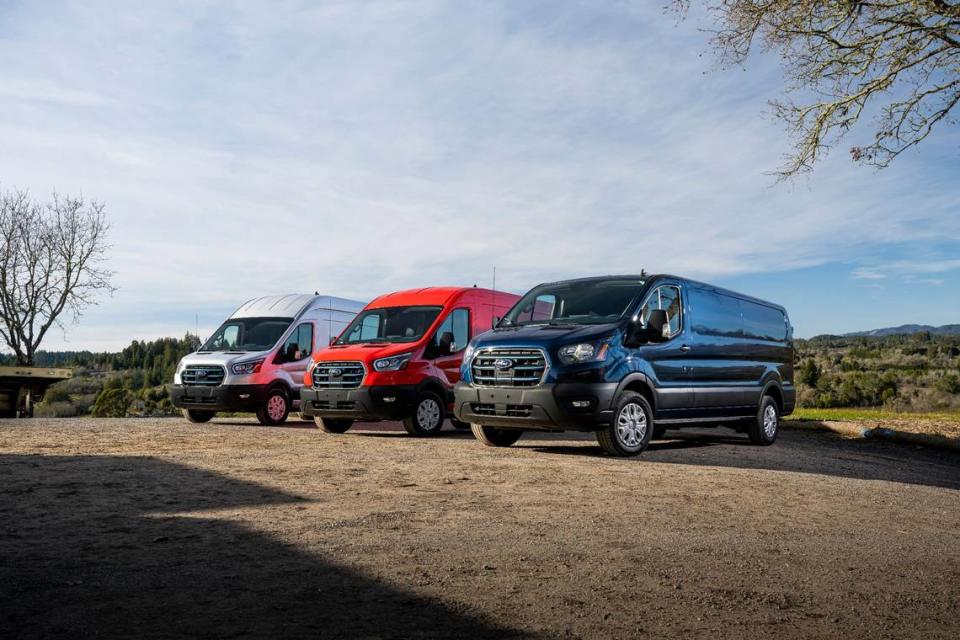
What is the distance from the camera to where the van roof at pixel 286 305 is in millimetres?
18391

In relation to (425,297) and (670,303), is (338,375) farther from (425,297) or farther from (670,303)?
(670,303)

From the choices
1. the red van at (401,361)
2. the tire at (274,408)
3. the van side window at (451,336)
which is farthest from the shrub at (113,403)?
the van side window at (451,336)

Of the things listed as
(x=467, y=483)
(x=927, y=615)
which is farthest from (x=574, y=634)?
(x=467, y=483)

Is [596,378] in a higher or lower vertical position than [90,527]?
higher

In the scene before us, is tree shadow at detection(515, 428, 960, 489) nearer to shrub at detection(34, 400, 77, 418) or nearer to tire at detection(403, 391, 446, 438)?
tire at detection(403, 391, 446, 438)

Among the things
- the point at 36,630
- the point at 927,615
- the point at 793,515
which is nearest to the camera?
the point at 36,630

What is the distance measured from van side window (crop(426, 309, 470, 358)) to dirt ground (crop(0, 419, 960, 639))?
4.07 meters

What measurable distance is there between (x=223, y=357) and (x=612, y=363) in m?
9.43

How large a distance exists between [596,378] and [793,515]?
12.3 feet

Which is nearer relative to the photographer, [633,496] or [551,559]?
[551,559]

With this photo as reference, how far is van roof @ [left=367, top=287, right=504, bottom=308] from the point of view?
15.5 metres

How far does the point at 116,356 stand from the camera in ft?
339

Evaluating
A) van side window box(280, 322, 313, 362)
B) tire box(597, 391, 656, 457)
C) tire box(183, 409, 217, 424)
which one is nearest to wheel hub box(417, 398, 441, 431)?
tire box(597, 391, 656, 457)

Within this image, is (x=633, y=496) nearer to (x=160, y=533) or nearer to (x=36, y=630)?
(x=160, y=533)
